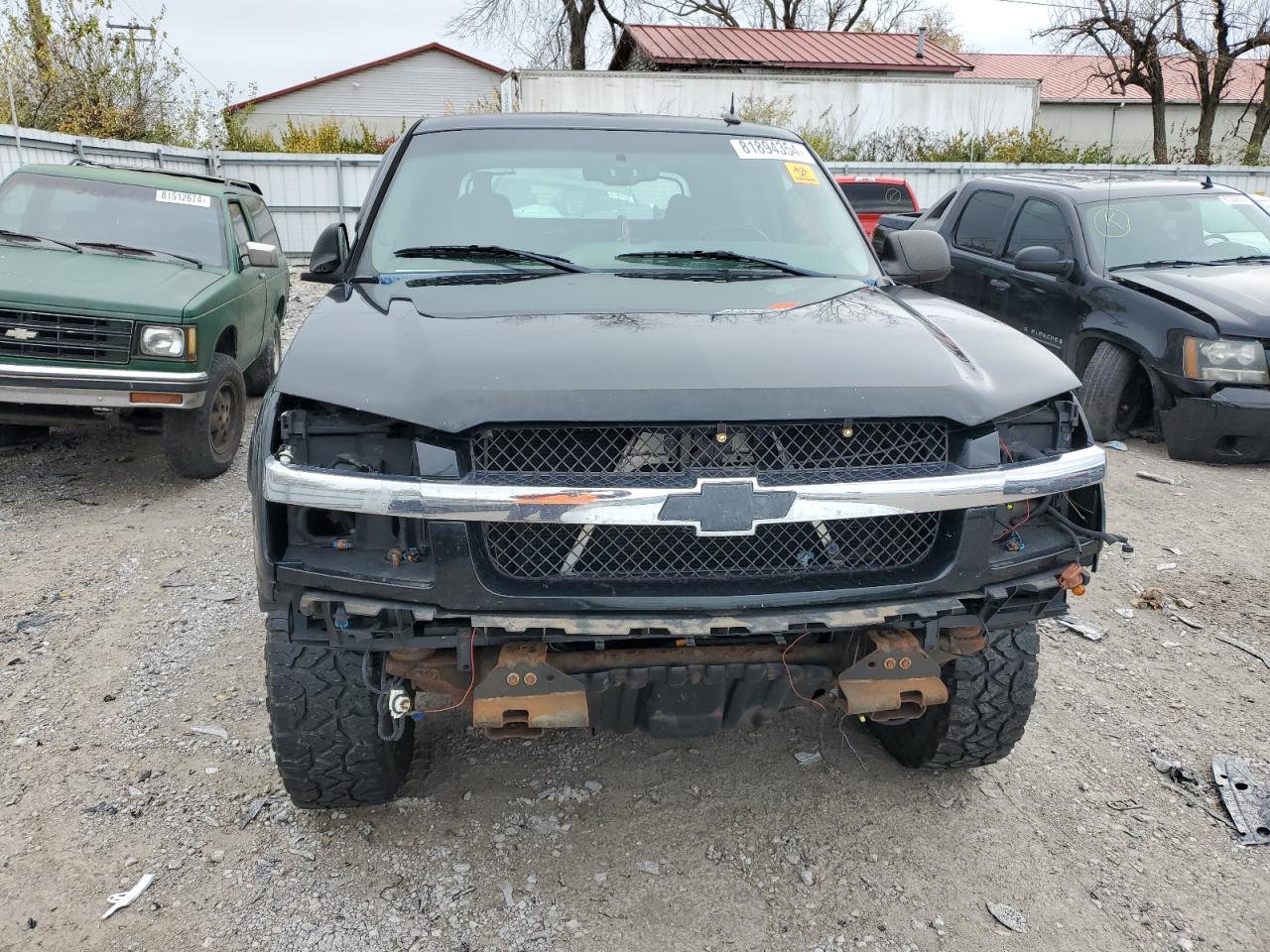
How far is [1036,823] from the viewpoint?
303 cm

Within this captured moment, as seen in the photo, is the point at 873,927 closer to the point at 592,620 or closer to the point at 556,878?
the point at 556,878

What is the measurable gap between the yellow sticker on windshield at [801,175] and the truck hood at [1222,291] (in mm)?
3941

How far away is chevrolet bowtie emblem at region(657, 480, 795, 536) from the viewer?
2229 mm

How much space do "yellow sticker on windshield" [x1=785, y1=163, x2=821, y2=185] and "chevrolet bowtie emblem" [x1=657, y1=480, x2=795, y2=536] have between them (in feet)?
6.64

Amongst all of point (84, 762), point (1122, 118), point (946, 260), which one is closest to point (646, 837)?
point (84, 762)

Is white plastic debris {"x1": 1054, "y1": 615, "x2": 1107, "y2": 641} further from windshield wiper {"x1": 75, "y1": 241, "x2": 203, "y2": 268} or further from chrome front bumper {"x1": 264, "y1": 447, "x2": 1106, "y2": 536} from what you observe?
windshield wiper {"x1": 75, "y1": 241, "x2": 203, "y2": 268}

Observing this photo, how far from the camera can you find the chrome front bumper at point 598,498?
7.18ft

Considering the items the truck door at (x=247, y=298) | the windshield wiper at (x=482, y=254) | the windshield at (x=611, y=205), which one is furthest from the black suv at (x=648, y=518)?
the truck door at (x=247, y=298)

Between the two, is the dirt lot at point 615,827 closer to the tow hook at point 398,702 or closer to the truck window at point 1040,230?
the tow hook at point 398,702

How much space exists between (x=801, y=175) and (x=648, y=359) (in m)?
1.87

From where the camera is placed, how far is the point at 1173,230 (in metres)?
7.64

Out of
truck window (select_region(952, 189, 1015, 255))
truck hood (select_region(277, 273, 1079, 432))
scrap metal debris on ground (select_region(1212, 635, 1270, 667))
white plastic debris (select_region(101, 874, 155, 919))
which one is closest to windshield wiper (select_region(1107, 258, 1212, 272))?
truck window (select_region(952, 189, 1015, 255))

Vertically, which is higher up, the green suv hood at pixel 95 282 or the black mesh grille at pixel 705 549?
the green suv hood at pixel 95 282

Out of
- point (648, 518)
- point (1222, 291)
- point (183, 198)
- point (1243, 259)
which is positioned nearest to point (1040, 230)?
point (1243, 259)
